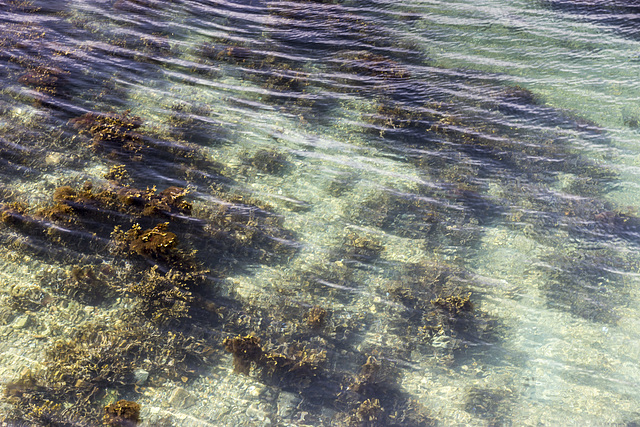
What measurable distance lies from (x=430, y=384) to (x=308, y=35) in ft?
41.8

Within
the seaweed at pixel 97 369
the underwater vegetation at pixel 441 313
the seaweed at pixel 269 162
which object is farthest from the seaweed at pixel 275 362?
the seaweed at pixel 269 162

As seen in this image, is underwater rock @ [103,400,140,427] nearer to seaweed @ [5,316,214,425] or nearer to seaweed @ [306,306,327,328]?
seaweed @ [5,316,214,425]

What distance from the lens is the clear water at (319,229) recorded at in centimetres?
622

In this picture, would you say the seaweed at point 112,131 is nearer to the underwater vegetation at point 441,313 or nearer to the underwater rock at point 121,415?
the underwater rock at point 121,415

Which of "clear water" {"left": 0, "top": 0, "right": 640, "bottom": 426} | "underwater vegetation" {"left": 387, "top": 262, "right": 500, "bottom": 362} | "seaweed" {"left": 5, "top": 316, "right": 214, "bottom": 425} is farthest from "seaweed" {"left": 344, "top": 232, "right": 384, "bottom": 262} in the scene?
"seaweed" {"left": 5, "top": 316, "right": 214, "bottom": 425}

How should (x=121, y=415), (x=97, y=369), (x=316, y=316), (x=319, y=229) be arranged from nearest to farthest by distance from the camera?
(x=121, y=415) → (x=97, y=369) → (x=316, y=316) → (x=319, y=229)

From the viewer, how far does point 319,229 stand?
8328 millimetres

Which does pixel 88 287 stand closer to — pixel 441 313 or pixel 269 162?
pixel 269 162

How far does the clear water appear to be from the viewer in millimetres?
6219

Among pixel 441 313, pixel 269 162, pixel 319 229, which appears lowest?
pixel 441 313

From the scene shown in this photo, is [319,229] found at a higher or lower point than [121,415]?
higher

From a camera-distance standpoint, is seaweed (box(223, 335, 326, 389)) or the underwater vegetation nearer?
seaweed (box(223, 335, 326, 389))

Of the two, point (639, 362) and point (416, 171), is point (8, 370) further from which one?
point (639, 362)

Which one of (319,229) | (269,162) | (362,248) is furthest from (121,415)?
(269,162)
